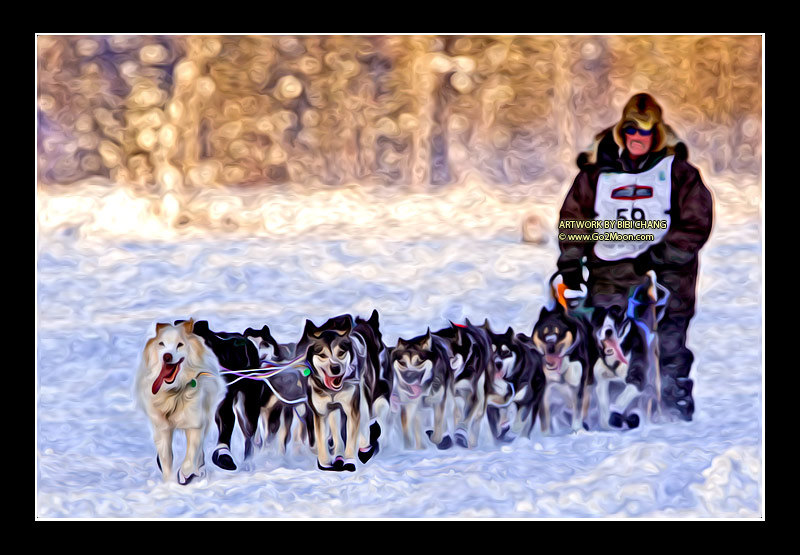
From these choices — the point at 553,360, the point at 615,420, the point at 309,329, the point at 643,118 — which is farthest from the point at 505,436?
the point at 643,118

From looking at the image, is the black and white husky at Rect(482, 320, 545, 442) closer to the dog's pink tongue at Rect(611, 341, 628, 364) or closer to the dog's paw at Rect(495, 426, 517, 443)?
the dog's paw at Rect(495, 426, 517, 443)

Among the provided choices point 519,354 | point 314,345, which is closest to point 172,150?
point 314,345

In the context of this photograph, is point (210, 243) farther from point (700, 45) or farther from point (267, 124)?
point (700, 45)

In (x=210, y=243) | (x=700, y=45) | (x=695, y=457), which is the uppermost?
(x=700, y=45)

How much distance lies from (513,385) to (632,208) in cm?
102

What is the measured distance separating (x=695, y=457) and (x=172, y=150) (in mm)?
2893

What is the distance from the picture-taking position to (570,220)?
1002cm

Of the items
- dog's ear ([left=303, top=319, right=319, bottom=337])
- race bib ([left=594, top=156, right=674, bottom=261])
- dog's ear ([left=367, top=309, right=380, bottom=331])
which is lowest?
dog's ear ([left=303, top=319, right=319, bottom=337])

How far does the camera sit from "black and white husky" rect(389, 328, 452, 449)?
32.9 ft

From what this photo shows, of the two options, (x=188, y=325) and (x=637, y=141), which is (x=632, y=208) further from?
(x=188, y=325)

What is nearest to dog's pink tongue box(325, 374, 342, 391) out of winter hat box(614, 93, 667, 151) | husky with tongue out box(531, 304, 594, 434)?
husky with tongue out box(531, 304, 594, 434)

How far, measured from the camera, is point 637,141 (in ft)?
32.9

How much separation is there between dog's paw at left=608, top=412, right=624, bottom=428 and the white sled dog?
6.08 ft

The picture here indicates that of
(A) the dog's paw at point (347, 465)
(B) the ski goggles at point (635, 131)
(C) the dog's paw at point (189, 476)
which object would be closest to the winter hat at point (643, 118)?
(B) the ski goggles at point (635, 131)
